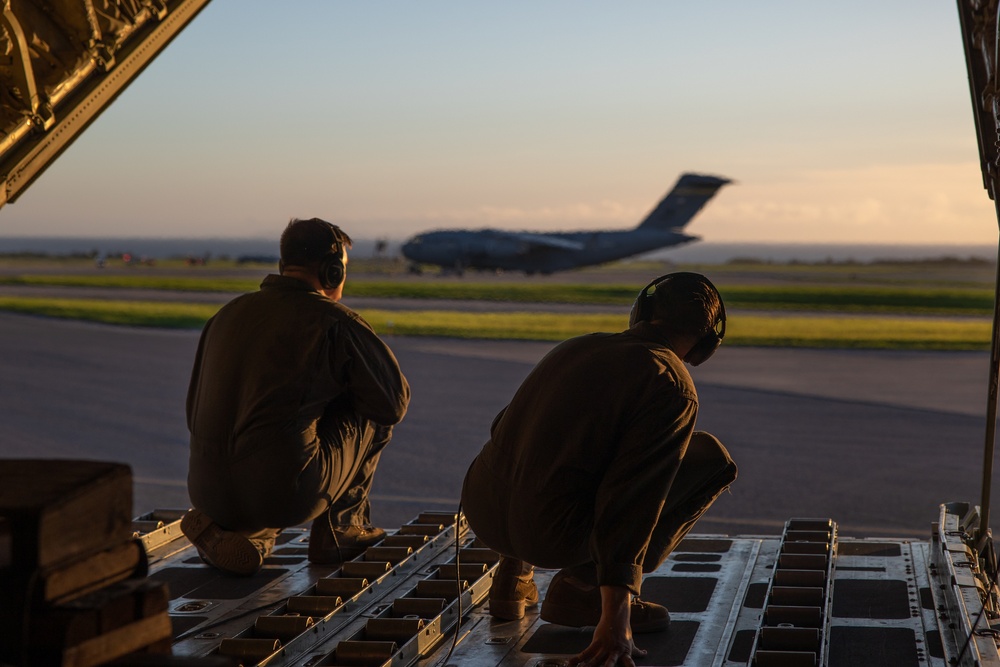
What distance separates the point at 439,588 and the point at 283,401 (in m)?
1.01

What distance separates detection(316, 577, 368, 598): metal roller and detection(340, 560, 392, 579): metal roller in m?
0.19

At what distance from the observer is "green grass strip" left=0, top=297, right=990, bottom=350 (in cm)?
2061

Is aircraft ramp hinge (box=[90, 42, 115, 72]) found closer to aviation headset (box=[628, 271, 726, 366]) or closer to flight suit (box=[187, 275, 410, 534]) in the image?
flight suit (box=[187, 275, 410, 534])

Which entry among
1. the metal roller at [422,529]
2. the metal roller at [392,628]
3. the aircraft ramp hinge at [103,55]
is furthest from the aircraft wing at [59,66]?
the metal roller at [422,529]

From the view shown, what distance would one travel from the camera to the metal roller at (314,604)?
14.8ft

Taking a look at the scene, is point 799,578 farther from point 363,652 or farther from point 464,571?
point 363,652

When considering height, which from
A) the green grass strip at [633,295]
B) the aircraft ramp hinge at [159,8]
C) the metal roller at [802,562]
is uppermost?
the aircraft ramp hinge at [159,8]

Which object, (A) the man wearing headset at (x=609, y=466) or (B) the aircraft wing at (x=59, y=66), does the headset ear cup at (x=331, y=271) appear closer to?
(B) the aircraft wing at (x=59, y=66)

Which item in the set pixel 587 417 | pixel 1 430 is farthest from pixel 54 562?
pixel 1 430

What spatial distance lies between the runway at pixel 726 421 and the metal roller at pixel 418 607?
265 cm

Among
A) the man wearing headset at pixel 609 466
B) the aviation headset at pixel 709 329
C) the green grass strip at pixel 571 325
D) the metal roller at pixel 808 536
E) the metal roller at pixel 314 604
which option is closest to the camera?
the man wearing headset at pixel 609 466

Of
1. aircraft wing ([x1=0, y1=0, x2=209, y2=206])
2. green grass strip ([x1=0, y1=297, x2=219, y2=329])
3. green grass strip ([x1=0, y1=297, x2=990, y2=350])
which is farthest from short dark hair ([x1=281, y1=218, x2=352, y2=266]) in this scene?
green grass strip ([x1=0, y1=297, x2=219, y2=329])

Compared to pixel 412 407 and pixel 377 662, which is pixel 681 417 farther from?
pixel 412 407

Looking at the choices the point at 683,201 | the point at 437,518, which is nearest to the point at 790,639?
the point at 437,518
